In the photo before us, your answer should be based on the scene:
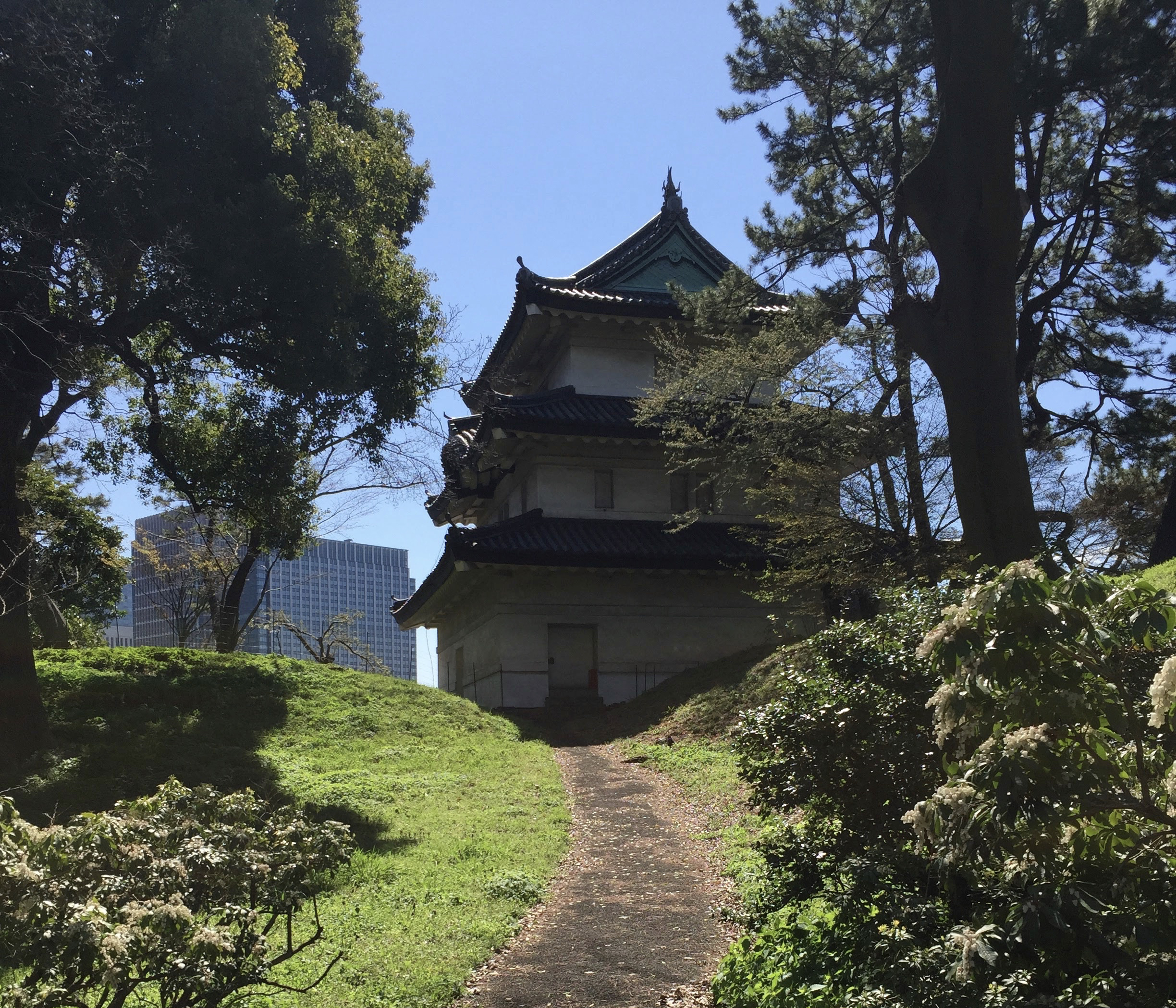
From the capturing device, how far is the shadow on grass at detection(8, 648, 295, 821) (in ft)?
41.7

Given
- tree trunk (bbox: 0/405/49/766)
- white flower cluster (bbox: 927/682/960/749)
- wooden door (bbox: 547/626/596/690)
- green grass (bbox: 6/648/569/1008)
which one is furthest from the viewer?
wooden door (bbox: 547/626/596/690)

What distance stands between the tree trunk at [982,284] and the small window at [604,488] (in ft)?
45.9

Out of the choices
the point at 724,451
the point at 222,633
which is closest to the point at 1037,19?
the point at 724,451

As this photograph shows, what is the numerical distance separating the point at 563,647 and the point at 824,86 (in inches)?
536

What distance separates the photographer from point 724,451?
23141 mm

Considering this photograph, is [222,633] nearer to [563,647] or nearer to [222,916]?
[563,647]

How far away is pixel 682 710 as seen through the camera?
18688mm

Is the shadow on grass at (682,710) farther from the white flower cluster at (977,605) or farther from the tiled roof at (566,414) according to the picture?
the white flower cluster at (977,605)

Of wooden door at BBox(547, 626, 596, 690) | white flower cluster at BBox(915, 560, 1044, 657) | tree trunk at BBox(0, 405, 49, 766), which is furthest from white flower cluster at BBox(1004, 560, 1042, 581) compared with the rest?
wooden door at BBox(547, 626, 596, 690)

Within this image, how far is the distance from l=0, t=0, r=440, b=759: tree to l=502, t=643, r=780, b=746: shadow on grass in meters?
7.71

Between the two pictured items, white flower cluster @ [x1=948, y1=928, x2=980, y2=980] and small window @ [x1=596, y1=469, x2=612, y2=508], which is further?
small window @ [x1=596, y1=469, x2=612, y2=508]

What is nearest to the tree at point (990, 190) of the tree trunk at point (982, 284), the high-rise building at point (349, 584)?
the tree trunk at point (982, 284)

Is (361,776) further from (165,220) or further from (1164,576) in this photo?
(1164,576)

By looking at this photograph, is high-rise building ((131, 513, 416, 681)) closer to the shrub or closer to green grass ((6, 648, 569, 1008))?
green grass ((6, 648, 569, 1008))
